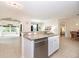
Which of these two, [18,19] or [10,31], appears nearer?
[18,19]

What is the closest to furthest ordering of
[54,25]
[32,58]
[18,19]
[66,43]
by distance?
[32,58]
[54,25]
[18,19]
[66,43]

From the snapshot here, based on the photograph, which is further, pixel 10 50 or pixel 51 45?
pixel 10 50

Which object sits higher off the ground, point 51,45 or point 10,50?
point 51,45

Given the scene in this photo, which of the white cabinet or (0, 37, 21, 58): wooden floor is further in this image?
(0, 37, 21, 58): wooden floor

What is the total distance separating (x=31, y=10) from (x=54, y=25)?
1.55 m

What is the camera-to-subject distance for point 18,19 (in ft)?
11.3

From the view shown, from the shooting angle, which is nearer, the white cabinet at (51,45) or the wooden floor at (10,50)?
the white cabinet at (51,45)

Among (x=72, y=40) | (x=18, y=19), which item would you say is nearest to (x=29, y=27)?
(x=18, y=19)

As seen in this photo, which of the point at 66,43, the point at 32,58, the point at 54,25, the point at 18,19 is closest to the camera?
the point at 32,58

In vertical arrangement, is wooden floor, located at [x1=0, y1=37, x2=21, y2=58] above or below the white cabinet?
below

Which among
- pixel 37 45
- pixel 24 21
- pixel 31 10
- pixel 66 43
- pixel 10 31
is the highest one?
pixel 31 10

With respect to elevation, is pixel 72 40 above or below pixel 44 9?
below

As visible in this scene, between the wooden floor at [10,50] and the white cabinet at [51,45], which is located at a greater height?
the white cabinet at [51,45]

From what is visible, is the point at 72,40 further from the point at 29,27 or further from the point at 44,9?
the point at 29,27
